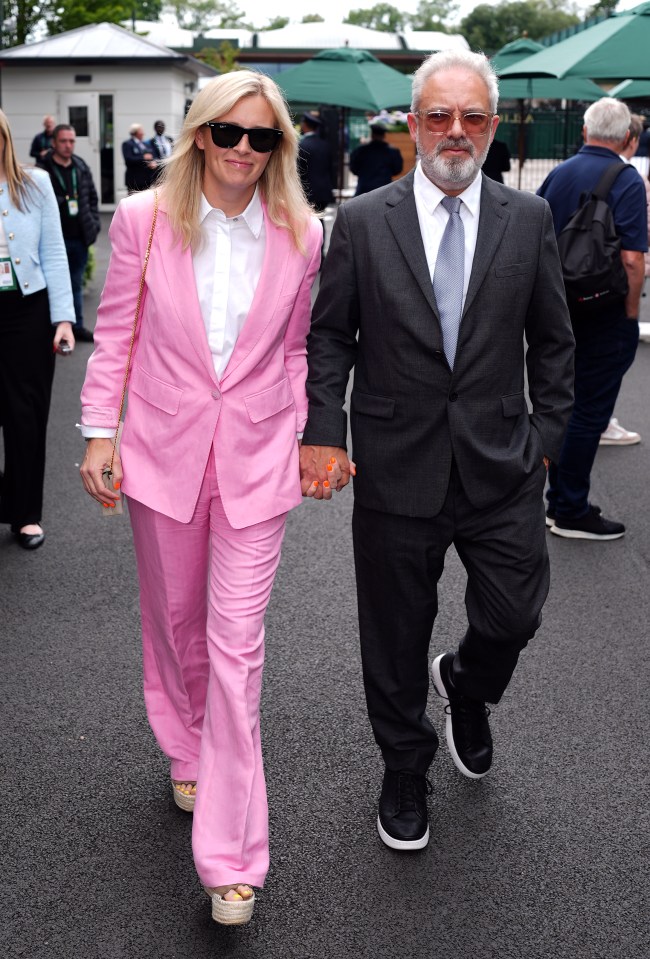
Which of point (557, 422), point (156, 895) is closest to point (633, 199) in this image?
point (557, 422)

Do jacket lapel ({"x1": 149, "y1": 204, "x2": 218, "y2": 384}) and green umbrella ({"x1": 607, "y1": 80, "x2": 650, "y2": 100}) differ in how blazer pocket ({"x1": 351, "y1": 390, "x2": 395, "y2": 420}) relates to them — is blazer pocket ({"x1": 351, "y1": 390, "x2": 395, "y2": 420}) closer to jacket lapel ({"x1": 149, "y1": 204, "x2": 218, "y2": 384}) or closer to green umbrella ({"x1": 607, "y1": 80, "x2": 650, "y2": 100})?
jacket lapel ({"x1": 149, "y1": 204, "x2": 218, "y2": 384})

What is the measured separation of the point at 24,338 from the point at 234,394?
2965 mm

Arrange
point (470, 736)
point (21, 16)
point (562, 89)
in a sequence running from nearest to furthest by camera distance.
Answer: point (470, 736)
point (562, 89)
point (21, 16)

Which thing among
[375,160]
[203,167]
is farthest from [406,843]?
[375,160]

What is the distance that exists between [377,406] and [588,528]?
3375 millimetres

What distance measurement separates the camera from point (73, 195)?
12008mm

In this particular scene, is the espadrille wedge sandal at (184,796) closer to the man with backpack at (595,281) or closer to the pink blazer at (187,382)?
the pink blazer at (187,382)

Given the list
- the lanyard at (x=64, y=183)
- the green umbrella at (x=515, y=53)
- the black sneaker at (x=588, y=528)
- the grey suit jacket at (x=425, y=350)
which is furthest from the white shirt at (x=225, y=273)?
the green umbrella at (x=515, y=53)

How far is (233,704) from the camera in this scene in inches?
121

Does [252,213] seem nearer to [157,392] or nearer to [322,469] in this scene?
[157,392]

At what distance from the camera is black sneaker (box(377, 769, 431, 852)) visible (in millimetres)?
3457

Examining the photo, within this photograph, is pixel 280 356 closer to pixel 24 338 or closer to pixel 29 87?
pixel 24 338

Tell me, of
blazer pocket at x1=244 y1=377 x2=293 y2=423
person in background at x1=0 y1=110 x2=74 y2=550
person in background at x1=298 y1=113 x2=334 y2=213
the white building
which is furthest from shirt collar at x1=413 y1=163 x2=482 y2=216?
the white building

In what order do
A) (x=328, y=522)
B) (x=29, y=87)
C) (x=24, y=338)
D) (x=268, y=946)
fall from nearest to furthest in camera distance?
(x=268, y=946)
(x=24, y=338)
(x=328, y=522)
(x=29, y=87)
